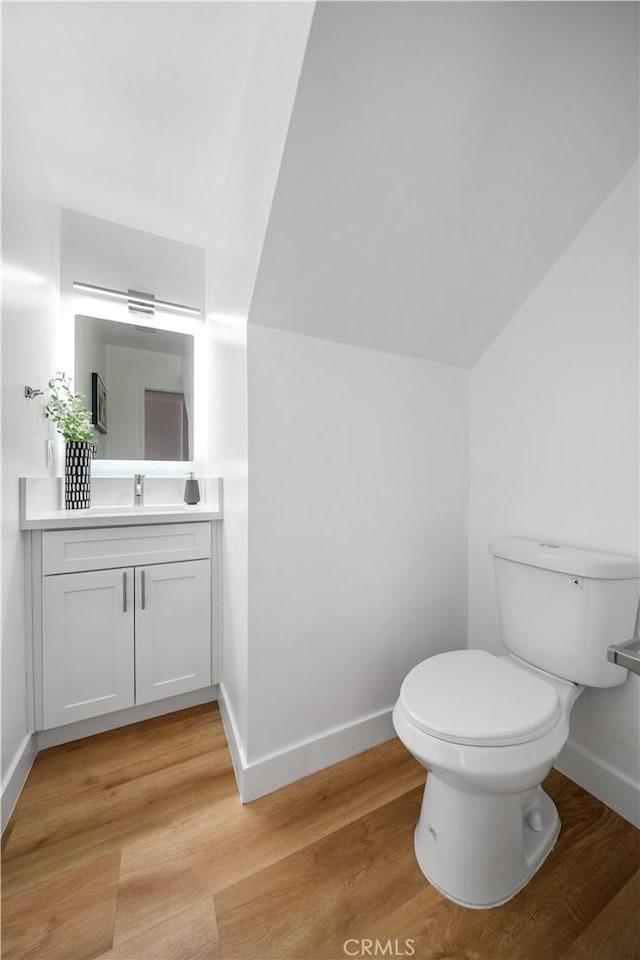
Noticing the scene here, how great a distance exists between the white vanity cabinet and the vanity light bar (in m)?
1.25

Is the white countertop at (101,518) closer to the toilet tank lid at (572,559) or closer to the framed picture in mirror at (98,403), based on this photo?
the framed picture in mirror at (98,403)

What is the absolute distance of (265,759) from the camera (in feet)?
3.88

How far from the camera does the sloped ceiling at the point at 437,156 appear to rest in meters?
0.79

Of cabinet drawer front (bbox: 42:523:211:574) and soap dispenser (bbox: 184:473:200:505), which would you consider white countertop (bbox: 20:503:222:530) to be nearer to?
cabinet drawer front (bbox: 42:523:211:574)

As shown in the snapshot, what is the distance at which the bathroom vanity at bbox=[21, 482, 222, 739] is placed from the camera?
133 centimetres

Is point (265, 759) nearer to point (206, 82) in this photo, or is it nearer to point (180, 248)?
point (206, 82)

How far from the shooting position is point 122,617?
4.75ft

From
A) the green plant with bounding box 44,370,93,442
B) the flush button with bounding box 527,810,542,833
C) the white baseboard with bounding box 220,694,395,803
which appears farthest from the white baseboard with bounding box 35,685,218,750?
the flush button with bounding box 527,810,542,833

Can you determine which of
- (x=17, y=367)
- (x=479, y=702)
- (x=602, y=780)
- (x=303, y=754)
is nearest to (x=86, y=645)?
(x=303, y=754)

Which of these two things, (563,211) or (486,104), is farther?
(563,211)

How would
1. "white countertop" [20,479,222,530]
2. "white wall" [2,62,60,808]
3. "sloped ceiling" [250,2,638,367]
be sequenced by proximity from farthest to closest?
1. "white countertop" [20,479,222,530]
2. "white wall" [2,62,60,808]
3. "sloped ceiling" [250,2,638,367]

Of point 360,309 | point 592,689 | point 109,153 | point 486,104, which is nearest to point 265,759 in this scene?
point 592,689

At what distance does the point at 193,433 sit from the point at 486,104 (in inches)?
69.7

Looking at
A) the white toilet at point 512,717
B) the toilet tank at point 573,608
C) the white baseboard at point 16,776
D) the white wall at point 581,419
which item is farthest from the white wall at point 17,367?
the white wall at point 581,419
